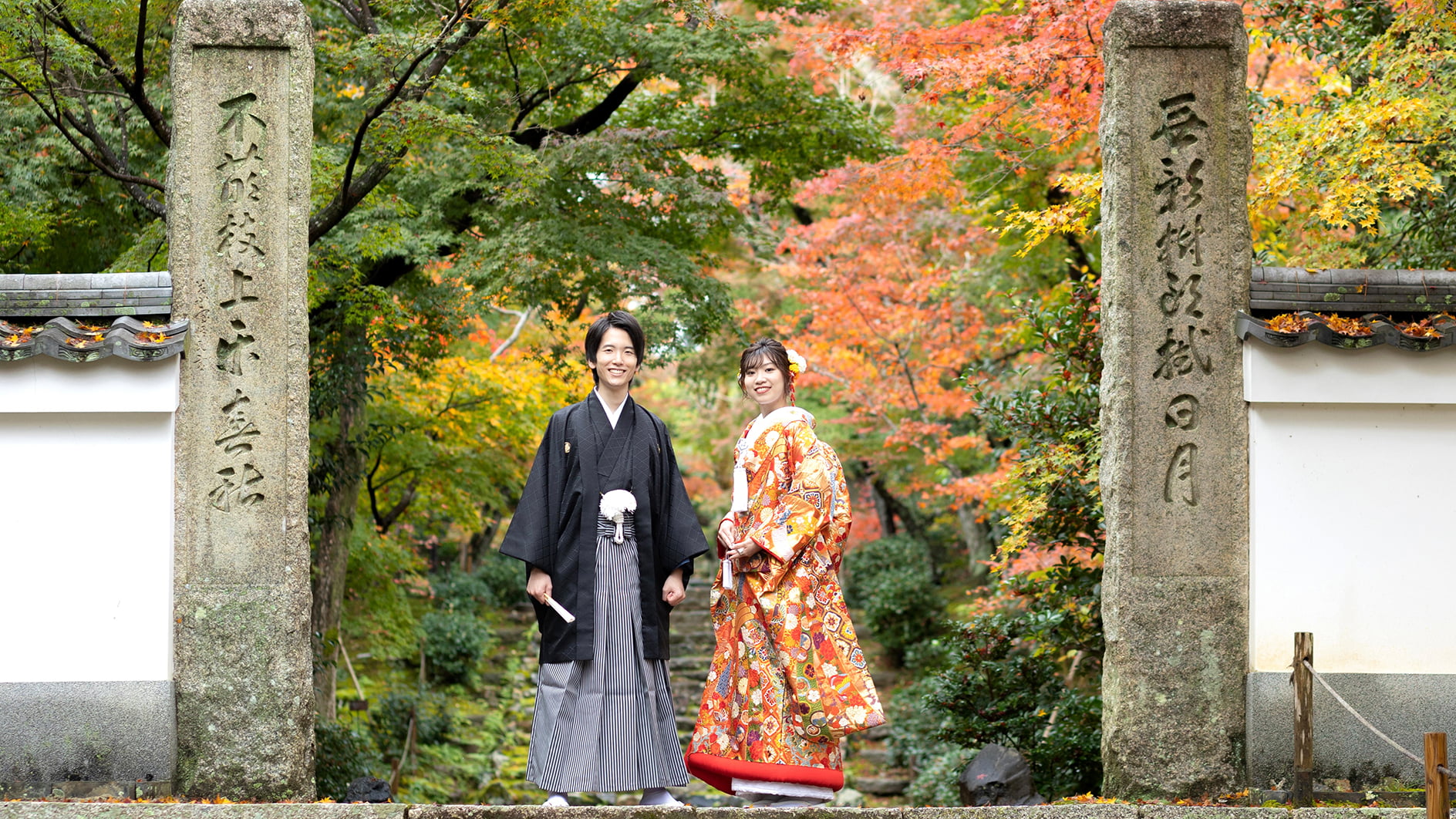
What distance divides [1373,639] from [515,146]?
6712 millimetres

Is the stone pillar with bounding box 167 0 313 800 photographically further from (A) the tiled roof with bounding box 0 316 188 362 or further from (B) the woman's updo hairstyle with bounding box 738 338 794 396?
(B) the woman's updo hairstyle with bounding box 738 338 794 396

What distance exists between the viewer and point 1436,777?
433 centimetres

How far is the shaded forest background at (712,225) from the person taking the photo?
7875 millimetres

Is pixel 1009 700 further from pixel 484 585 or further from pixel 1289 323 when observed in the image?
pixel 484 585

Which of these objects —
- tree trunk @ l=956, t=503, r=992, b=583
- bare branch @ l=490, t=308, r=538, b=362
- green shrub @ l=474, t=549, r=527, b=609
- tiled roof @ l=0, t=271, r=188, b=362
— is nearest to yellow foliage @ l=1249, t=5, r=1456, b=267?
tiled roof @ l=0, t=271, r=188, b=362

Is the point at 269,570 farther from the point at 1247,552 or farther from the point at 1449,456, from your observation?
the point at 1449,456

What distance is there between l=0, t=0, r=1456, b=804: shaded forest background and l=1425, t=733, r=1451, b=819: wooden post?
11.3 feet

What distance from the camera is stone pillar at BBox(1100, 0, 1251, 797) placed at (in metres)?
5.51

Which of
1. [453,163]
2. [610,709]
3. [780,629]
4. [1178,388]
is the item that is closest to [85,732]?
[610,709]

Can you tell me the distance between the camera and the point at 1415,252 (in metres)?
8.14

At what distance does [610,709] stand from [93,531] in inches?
95.4

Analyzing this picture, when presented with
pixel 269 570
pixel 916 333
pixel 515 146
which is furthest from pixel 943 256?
pixel 269 570

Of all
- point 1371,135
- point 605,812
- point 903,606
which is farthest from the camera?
point 903,606

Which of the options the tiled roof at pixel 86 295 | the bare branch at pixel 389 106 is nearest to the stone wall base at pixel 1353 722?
the tiled roof at pixel 86 295
